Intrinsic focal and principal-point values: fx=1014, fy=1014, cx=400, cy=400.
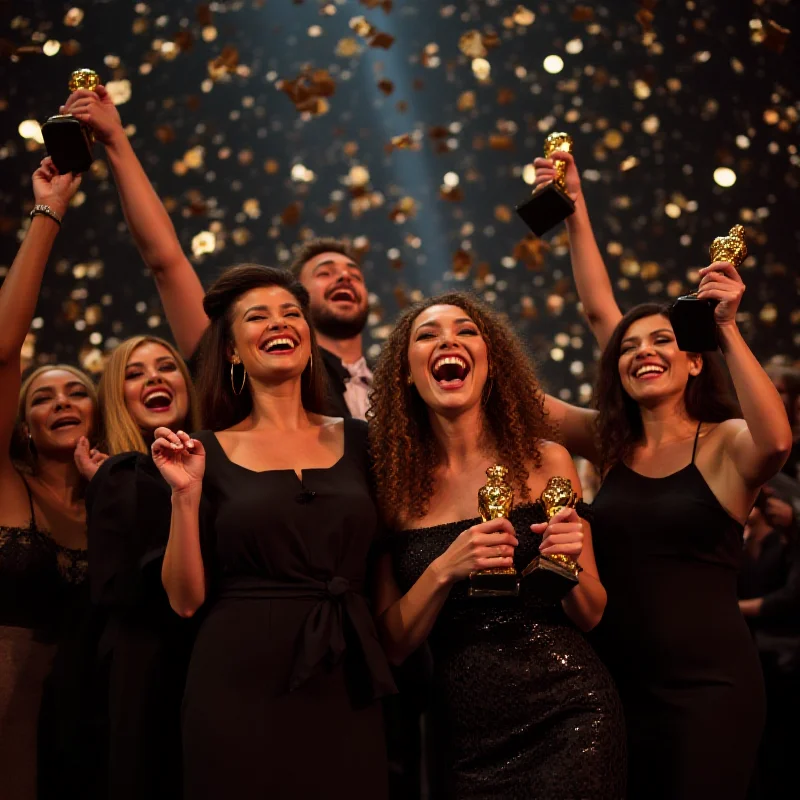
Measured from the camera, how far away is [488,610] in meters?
2.37

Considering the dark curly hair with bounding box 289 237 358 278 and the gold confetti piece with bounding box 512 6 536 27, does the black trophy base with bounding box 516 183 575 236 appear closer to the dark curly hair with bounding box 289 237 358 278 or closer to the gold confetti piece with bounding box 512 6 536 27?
the dark curly hair with bounding box 289 237 358 278

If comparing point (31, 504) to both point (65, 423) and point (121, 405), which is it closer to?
point (65, 423)

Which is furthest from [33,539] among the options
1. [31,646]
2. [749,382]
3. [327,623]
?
[749,382]

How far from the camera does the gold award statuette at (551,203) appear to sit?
295cm

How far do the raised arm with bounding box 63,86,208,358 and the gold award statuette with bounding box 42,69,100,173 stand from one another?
0.28 feet

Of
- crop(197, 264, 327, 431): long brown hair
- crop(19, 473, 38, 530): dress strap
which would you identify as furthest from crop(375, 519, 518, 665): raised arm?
crop(19, 473, 38, 530): dress strap


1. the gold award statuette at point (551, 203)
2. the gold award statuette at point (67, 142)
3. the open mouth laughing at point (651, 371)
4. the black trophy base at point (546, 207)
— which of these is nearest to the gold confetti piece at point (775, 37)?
the gold award statuette at point (551, 203)

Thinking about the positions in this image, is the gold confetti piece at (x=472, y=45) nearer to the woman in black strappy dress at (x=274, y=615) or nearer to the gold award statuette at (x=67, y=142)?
the gold award statuette at (x=67, y=142)

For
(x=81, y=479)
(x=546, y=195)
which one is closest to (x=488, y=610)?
(x=546, y=195)

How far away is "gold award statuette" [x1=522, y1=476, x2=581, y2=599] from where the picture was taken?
2.10m

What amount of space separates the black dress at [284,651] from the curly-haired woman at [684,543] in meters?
0.70

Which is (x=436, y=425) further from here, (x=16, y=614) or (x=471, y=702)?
(x=16, y=614)

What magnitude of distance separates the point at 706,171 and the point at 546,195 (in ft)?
12.2

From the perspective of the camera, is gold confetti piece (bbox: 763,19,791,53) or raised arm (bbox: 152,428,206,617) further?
gold confetti piece (bbox: 763,19,791,53)
